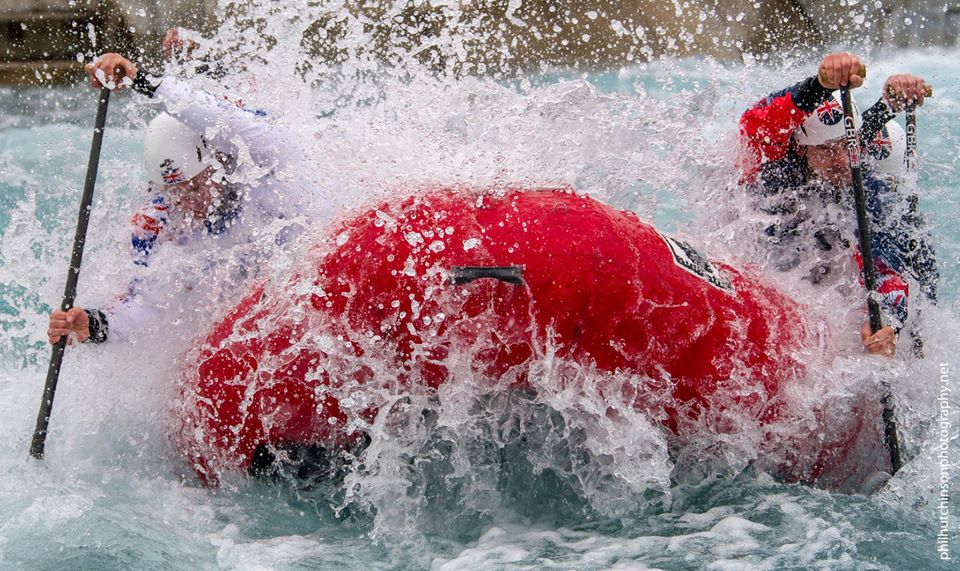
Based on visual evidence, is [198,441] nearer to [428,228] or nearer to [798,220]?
[428,228]

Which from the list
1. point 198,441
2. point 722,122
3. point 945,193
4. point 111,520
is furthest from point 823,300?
point 722,122

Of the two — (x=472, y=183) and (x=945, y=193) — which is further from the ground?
(x=945, y=193)

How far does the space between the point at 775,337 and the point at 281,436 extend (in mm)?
1602

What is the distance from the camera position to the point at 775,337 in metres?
2.82

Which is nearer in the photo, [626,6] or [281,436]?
[281,436]

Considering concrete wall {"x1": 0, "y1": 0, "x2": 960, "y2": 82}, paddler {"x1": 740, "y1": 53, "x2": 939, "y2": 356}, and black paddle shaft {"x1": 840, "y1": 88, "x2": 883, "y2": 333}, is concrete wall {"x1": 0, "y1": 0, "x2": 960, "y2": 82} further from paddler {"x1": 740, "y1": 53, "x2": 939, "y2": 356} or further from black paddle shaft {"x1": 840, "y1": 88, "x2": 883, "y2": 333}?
black paddle shaft {"x1": 840, "y1": 88, "x2": 883, "y2": 333}

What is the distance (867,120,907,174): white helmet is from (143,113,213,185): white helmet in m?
2.75

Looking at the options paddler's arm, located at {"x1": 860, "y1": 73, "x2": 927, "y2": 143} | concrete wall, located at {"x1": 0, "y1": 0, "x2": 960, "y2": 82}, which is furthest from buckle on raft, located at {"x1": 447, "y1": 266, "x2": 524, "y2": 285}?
concrete wall, located at {"x1": 0, "y1": 0, "x2": 960, "y2": 82}

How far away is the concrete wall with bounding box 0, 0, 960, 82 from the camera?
25.7 feet

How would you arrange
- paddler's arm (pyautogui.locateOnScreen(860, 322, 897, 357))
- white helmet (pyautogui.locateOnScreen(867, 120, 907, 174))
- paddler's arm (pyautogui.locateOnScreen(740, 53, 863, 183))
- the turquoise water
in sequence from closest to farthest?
the turquoise water → paddler's arm (pyautogui.locateOnScreen(860, 322, 897, 357)) → paddler's arm (pyautogui.locateOnScreen(740, 53, 863, 183)) → white helmet (pyautogui.locateOnScreen(867, 120, 907, 174))

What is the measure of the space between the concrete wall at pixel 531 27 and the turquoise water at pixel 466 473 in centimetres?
381

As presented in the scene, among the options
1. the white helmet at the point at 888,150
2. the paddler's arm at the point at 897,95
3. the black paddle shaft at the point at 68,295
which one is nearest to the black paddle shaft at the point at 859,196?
the paddler's arm at the point at 897,95

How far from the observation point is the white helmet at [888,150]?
3.75 m

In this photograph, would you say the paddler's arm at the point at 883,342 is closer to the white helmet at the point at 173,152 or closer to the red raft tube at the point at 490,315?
the red raft tube at the point at 490,315
